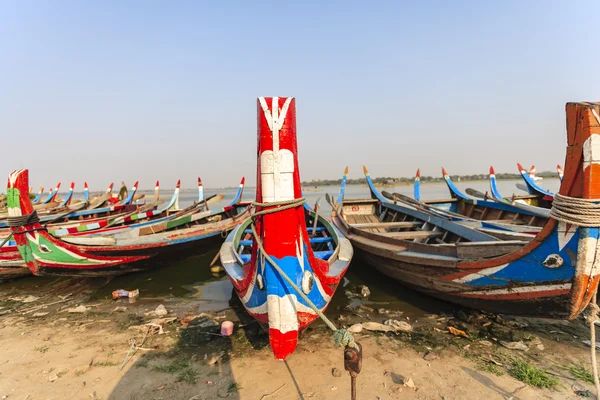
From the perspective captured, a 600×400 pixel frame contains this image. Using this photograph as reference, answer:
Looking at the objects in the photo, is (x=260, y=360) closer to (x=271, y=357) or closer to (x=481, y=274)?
(x=271, y=357)

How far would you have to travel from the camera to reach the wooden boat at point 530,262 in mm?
3096

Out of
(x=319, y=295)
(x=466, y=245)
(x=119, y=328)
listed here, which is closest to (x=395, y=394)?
(x=319, y=295)

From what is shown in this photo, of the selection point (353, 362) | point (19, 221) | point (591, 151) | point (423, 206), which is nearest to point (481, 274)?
point (591, 151)

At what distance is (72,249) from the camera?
6.59m

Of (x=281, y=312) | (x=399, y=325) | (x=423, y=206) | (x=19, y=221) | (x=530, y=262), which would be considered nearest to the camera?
(x=281, y=312)

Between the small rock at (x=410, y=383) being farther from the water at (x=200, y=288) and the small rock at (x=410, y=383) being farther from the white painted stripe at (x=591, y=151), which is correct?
the white painted stripe at (x=591, y=151)

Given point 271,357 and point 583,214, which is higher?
point 583,214

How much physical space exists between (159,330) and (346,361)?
3.87 meters

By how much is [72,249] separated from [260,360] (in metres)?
5.31

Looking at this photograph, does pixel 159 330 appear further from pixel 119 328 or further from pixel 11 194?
pixel 11 194

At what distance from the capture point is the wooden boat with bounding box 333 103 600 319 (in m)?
3.10

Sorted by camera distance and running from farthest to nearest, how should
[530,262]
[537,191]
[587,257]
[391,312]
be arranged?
[537,191]
[391,312]
[530,262]
[587,257]

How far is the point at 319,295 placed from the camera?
150 inches

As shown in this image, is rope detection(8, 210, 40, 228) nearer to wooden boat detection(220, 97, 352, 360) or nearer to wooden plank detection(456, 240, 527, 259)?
wooden boat detection(220, 97, 352, 360)
